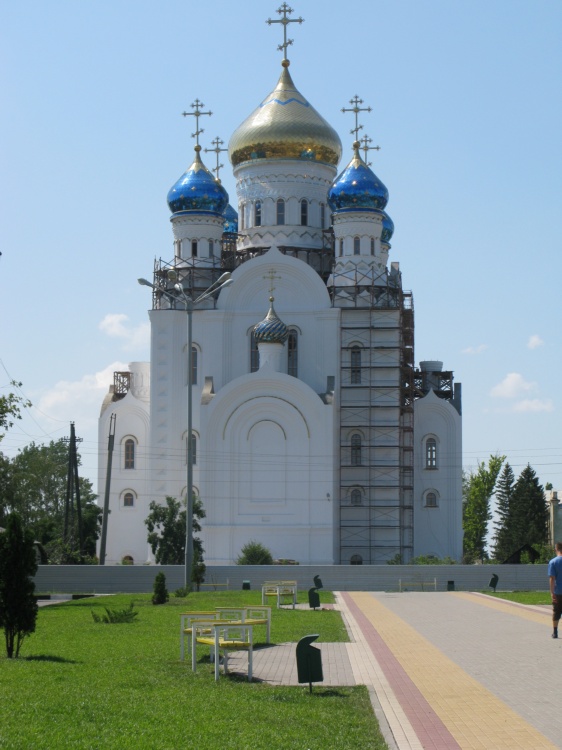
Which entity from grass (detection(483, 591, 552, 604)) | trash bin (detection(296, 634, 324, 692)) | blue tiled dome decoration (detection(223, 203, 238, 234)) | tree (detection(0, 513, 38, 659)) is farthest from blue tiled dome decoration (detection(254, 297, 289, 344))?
trash bin (detection(296, 634, 324, 692))

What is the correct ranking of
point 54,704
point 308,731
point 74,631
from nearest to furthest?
point 308,731, point 54,704, point 74,631

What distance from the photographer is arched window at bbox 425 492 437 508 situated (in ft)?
143

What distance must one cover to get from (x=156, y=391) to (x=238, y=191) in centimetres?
863

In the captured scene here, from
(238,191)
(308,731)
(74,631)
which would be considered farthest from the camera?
(238,191)

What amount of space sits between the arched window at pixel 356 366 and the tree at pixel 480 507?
776 inches

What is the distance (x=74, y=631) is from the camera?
16188 millimetres

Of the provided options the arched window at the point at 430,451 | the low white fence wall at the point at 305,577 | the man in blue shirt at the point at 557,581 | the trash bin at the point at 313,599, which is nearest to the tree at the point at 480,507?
the arched window at the point at 430,451

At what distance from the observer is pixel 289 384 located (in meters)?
39.8

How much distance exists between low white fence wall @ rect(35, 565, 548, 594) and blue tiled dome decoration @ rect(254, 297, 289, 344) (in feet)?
32.7

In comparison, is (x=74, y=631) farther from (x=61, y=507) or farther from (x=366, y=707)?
(x=61, y=507)

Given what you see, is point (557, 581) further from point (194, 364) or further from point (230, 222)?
point (230, 222)

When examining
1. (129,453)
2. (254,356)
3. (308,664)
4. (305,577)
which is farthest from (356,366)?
(308,664)


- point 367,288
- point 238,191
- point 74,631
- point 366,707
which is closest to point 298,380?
point 367,288

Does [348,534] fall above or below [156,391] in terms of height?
below
